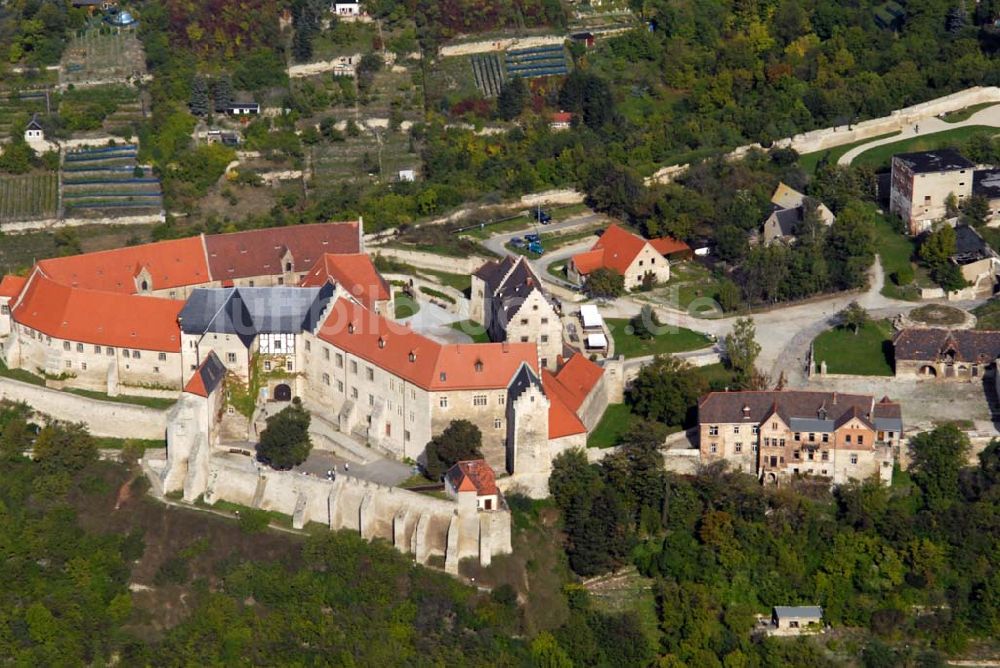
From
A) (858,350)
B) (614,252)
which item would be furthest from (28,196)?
(858,350)

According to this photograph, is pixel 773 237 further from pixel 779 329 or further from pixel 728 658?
pixel 728 658

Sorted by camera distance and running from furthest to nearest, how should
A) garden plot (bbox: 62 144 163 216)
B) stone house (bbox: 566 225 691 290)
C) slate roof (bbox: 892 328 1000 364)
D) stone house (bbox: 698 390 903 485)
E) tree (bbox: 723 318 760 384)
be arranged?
garden plot (bbox: 62 144 163 216)
stone house (bbox: 566 225 691 290)
tree (bbox: 723 318 760 384)
slate roof (bbox: 892 328 1000 364)
stone house (bbox: 698 390 903 485)

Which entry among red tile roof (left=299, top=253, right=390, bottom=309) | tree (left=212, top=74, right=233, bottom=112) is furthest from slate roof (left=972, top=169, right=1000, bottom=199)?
tree (left=212, top=74, right=233, bottom=112)

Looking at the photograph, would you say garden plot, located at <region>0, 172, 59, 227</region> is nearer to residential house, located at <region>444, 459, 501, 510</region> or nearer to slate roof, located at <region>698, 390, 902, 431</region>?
residential house, located at <region>444, 459, 501, 510</region>

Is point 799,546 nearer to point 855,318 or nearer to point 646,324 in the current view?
point 855,318

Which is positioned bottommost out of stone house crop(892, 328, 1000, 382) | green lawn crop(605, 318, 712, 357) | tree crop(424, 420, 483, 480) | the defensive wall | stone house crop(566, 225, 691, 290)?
tree crop(424, 420, 483, 480)

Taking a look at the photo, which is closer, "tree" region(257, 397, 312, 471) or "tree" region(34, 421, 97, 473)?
"tree" region(257, 397, 312, 471)

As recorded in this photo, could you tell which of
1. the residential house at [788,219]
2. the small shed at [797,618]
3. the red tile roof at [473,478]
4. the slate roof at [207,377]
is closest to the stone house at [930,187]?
the residential house at [788,219]
